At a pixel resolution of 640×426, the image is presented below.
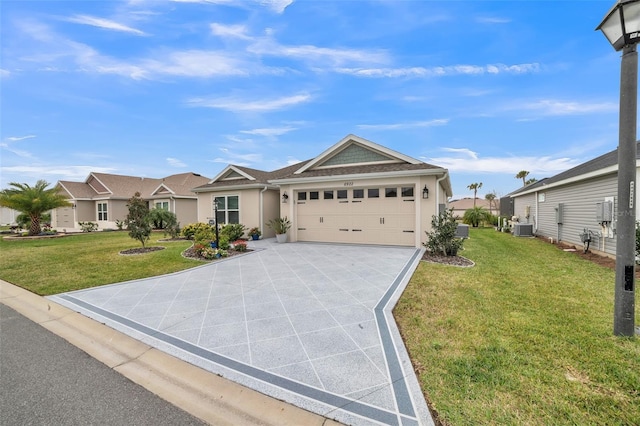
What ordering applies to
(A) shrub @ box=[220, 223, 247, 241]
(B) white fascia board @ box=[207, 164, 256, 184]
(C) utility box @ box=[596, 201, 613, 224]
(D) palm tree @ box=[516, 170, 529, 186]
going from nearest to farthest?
1. (C) utility box @ box=[596, 201, 613, 224]
2. (A) shrub @ box=[220, 223, 247, 241]
3. (B) white fascia board @ box=[207, 164, 256, 184]
4. (D) palm tree @ box=[516, 170, 529, 186]

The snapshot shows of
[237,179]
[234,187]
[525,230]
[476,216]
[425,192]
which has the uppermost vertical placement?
[237,179]

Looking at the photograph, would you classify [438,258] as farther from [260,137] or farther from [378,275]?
[260,137]

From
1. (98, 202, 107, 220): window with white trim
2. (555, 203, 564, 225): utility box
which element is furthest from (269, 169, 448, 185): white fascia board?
(98, 202, 107, 220): window with white trim

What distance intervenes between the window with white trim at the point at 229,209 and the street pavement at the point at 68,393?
11.2m

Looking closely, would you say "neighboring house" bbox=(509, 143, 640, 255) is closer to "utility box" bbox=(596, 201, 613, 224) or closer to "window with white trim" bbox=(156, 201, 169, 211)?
Result: "utility box" bbox=(596, 201, 613, 224)

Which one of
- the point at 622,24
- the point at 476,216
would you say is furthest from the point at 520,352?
the point at 476,216

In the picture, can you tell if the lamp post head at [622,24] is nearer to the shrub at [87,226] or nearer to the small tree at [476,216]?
the small tree at [476,216]

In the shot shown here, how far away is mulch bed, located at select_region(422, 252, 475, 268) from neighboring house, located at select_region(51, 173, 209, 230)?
18950 mm

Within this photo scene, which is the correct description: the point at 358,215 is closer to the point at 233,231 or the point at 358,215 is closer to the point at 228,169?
the point at 233,231

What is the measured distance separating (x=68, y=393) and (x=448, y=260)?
27.8 feet

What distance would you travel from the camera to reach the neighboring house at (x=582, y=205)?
334 inches

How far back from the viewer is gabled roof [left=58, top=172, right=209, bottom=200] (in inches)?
837

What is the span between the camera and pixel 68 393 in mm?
2420

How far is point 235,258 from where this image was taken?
29.1ft
